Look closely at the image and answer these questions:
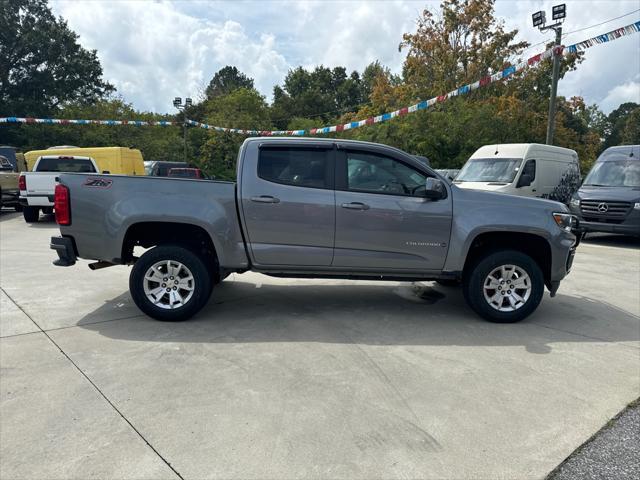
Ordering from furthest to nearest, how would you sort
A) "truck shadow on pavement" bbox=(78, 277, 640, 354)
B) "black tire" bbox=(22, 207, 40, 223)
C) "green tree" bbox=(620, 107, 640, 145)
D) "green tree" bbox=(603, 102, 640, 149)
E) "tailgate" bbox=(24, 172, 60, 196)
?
"green tree" bbox=(603, 102, 640, 149) < "green tree" bbox=(620, 107, 640, 145) < "black tire" bbox=(22, 207, 40, 223) < "tailgate" bbox=(24, 172, 60, 196) < "truck shadow on pavement" bbox=(78, 277, 640, 354)

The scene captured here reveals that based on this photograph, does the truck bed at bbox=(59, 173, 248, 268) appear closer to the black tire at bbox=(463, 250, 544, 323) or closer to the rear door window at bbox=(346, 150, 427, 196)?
the rear door window at bbox=(346, 150, 427, 196)

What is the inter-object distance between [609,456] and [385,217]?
277 cm

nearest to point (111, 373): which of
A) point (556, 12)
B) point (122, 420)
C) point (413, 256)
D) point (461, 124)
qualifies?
point (122, 420)

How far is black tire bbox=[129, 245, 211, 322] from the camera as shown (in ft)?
15.6

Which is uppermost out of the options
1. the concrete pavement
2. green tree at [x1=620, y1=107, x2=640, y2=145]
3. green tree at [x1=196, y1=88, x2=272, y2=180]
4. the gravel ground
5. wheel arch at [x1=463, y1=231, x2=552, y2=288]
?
green tree at [x1=620, y1=107, x2=640, y2=145]

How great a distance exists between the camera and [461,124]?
2403 cm

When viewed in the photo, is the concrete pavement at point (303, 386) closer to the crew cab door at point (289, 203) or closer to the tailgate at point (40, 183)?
the crew cab door at point (289, 203)

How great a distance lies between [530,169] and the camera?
38.2ft

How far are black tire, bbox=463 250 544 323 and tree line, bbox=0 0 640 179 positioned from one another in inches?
748

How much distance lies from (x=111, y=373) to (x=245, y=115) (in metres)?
31.0

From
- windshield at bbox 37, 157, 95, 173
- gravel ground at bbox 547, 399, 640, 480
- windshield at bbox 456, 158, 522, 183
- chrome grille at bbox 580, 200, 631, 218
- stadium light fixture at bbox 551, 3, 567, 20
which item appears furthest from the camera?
stadium light fixture at bbox 551, 3, 567, 20

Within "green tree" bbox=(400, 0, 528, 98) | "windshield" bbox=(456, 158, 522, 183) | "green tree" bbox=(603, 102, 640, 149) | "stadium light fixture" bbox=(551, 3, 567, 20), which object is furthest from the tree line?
"green tree" bbox=(603, 102, 640, 149)

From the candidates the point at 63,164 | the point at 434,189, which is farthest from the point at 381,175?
the point at 63,164

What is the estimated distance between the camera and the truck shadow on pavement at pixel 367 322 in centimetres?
450
